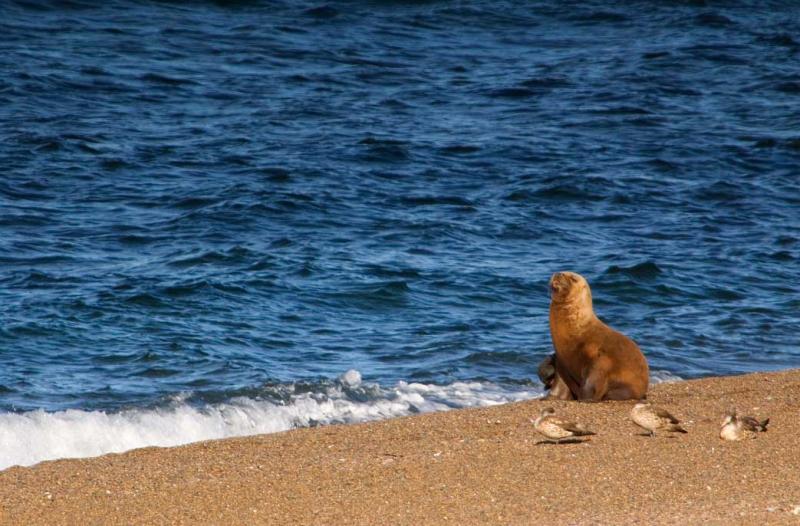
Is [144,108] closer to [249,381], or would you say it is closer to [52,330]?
[52,330]

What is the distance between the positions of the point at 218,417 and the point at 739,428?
3558mm

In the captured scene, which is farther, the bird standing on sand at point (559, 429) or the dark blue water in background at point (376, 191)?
the dark blue water in background at point (376, 191)

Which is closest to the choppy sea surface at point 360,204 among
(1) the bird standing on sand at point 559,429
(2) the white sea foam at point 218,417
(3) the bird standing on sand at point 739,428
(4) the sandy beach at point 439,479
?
(2) the white sea foam at point 218,417

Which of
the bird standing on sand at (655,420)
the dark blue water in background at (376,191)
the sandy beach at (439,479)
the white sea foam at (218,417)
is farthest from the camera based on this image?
the dark blue water in background at (376,191)

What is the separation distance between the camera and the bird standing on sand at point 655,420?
7418 millimetres

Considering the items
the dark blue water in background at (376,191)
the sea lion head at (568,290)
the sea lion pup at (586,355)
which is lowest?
the dark blue water in background at (376,191)

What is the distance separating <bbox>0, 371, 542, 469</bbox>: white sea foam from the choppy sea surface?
0.02m

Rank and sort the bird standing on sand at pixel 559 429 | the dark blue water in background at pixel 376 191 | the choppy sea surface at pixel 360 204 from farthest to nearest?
the dark blue water in background at pixel 376 191, the choppy sea surface at pixel 360 204, the bird standing on sand at pixel 559 429

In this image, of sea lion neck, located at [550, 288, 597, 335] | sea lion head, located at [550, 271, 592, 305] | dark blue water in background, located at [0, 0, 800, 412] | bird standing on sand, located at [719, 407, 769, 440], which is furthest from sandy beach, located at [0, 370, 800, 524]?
dark blue water in background, located at [0, 0, 800, 412]

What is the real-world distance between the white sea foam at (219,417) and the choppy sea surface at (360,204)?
26mm

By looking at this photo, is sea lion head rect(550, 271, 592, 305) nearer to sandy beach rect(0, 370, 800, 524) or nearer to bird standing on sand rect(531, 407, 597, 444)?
sandy beach rect(0, 370, 800, 524)

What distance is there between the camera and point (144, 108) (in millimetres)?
19203

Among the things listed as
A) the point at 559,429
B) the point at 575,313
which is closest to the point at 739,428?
the point at 559,429

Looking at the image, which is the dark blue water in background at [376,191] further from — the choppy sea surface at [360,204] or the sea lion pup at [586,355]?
the sea lion pup at [586,355]
